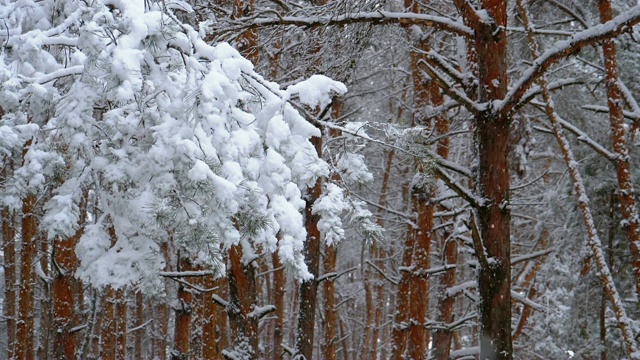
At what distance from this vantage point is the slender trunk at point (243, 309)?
24.8 ft

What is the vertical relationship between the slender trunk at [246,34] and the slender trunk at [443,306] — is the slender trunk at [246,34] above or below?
above

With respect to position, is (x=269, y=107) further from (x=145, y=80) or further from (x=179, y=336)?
(x=179, y=336)

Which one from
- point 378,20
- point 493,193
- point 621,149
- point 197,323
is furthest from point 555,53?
Answer: point 197,323

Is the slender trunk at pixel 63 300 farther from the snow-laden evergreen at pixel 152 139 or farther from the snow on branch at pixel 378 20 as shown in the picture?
the snow on branch at pixel 378 20

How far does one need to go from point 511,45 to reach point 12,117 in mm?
7616

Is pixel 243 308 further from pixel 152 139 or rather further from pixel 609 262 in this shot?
pixel 609 262

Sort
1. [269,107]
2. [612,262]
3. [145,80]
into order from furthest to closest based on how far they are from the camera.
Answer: [612,262], [269,107], [145,80]

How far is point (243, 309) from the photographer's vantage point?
300 inches

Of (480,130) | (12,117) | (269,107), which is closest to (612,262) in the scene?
(480,130)

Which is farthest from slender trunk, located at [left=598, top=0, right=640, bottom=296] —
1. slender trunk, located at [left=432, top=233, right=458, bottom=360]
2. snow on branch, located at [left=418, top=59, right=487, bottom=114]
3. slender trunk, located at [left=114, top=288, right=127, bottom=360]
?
slender trunk, located at [left=114, top=288, right=127, bottom=360]

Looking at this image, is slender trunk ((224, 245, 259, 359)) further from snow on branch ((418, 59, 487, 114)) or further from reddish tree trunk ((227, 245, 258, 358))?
snow on branch ((418, 59, 487, 114))

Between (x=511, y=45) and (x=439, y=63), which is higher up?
(x=511, y=45)

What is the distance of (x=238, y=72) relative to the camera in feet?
14.5

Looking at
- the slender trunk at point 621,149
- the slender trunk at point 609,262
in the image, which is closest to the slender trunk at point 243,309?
the slender trunk at point 621,149
